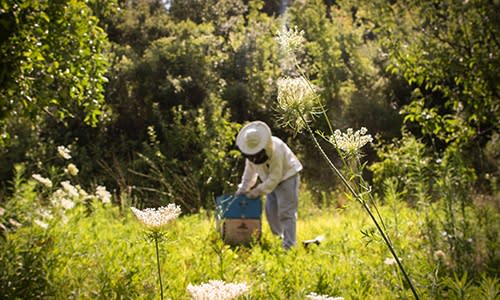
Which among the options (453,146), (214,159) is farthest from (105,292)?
(214,159)

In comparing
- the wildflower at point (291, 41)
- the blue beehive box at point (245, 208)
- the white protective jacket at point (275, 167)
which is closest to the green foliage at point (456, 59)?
the white protective jacket at point (275, 167)

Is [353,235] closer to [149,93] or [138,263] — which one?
[138,263]

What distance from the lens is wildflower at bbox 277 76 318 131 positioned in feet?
3.62

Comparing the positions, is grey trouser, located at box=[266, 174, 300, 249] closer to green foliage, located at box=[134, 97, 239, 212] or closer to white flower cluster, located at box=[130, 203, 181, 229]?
green foliage, located at box=[134, 97, 239, 212]

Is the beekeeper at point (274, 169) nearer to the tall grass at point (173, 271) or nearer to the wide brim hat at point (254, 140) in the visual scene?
the wide brim hat at point (254, 140)

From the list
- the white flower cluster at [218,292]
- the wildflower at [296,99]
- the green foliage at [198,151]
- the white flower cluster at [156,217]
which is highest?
the wildflower at [296,99]

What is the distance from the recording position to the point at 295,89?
113cm

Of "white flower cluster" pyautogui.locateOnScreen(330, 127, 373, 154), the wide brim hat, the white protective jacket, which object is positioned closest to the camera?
"white flower cluster" pyautogui.locateOnScreen(330, 127, 373, 154)

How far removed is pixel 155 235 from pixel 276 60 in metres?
12.2

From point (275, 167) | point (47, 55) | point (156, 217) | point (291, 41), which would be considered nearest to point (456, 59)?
point (275, 167)

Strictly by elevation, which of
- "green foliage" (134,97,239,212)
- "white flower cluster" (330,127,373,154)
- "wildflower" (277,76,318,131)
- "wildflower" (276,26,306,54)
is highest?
"wildflower" (276,26,306,54)

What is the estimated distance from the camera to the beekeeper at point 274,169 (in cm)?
507

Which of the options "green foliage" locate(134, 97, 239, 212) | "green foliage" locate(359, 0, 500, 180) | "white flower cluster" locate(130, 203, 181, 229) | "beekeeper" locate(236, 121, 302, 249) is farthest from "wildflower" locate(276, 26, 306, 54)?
"green foliage" locate(134, 97, 239, 212)

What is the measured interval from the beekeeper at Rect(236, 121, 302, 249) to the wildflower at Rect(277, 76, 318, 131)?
3816 millimetres
